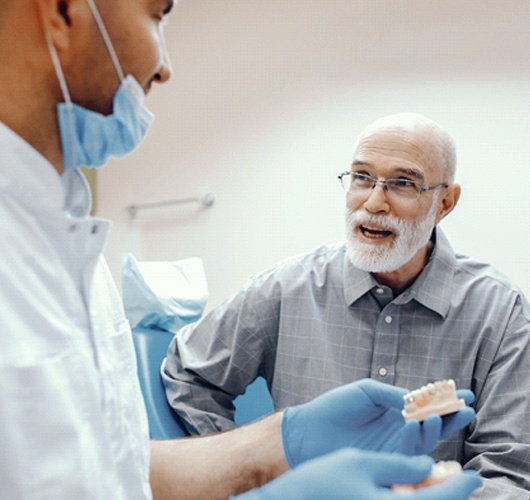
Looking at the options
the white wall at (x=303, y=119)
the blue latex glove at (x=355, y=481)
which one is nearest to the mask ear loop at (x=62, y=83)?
the blue latex glove at (x=355, y=481)

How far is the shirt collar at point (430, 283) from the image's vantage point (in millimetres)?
1525

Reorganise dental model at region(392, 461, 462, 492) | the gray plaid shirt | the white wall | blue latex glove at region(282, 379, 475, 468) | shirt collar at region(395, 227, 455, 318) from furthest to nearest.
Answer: the white wall
shirt collar at region(395, 227, 455, 318)
the gray plaid shirt
blue latex glove at region(282, 379, 475, 468)
dental model at region(392, 461, 462, 492)

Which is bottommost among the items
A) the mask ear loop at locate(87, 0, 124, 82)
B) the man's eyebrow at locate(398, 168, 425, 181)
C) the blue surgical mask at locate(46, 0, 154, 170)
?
the man's eyebrow at locate(398, 168, 425, 181)

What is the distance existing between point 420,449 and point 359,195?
791 millimetres

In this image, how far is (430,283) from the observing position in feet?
5.08

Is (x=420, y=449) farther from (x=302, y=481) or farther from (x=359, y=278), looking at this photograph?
(x=359, y=278)

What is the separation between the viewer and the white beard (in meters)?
1.57

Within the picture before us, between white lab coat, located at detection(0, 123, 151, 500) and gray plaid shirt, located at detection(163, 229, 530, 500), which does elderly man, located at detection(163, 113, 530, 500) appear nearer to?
gray plaid shirt, located at detection(163, 229, 530, 500)

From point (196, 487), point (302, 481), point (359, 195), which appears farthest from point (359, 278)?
point (302, 481)

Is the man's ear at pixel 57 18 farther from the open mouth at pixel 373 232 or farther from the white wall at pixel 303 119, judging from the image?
the white wall at pixel 303 119

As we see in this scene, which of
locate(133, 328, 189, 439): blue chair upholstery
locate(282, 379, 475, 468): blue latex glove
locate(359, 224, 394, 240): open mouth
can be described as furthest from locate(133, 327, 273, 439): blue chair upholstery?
locate(282, 379, 475, 468): blue latex glove

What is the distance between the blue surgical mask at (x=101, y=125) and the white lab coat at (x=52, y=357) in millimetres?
46

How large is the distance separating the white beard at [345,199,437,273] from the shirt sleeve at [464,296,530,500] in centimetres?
29

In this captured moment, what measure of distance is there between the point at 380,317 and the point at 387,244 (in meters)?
0.18
